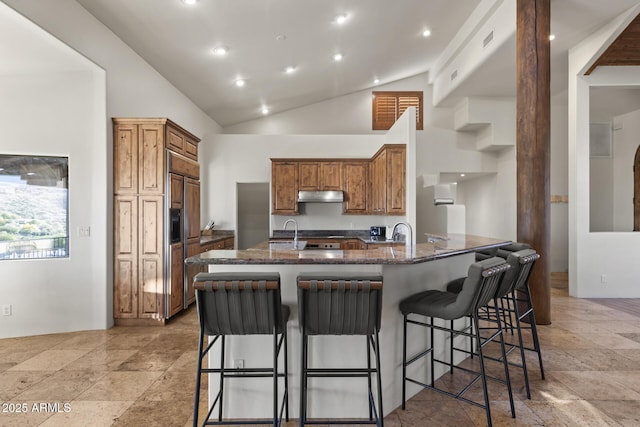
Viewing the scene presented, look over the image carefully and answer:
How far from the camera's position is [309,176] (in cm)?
630

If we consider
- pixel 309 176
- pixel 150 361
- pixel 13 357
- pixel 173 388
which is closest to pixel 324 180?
pixel 309 176

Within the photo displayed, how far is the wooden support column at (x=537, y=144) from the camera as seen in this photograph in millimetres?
3893

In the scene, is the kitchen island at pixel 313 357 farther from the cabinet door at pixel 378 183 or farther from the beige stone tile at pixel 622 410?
the cabinet door at pixel 378 183

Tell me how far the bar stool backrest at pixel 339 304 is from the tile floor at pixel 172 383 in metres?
0.78

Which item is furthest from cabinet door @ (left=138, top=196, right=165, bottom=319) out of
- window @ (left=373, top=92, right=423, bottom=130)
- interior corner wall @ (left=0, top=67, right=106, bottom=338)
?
window @ (left=373, top=92, right=423, bottom=130)

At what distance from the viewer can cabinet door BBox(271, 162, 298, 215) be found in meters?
6.31

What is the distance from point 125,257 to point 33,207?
107 centimetres

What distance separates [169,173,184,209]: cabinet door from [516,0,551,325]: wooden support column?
4.22 metres

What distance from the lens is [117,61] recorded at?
3.98 m

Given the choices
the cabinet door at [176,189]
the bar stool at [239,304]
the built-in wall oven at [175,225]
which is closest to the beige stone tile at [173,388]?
the bar stool at [239,304]

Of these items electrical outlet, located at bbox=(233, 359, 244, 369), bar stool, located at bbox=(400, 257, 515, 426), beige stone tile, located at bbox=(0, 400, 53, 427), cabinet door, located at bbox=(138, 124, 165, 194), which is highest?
cabinet door, located at bbox=(138, 124, 165, 194)

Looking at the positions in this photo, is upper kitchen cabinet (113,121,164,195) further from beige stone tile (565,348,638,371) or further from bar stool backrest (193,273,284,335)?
beige stone tile (565,348,638,371)

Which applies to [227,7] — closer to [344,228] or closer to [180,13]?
[180,13]

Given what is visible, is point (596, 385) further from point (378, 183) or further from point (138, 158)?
point (138, 158)
